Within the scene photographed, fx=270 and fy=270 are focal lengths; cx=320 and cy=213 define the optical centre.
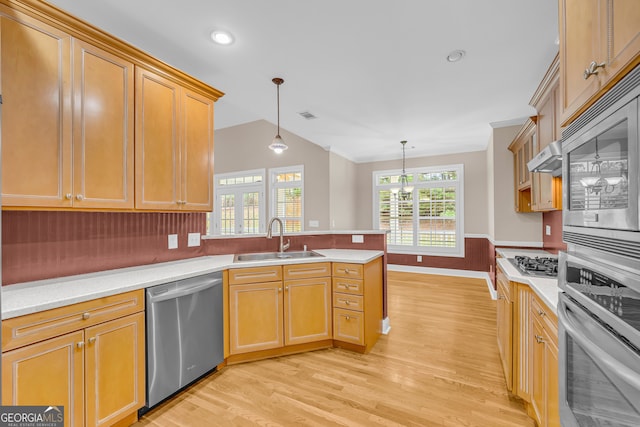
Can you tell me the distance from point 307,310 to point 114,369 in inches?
59.1

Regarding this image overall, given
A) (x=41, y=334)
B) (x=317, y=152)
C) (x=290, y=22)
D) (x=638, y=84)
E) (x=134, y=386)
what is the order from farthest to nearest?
(x=317, y=152) < (x=290, y=22) < (x=134, y=386) < (x=41, y=334) < (x=638, y=84)

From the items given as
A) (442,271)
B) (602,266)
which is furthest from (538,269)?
(442,271)

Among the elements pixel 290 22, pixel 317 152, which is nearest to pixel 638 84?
pixel 290 22

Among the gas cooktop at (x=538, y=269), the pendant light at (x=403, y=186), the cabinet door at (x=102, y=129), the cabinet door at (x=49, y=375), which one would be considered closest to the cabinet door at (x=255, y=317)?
the cabinet door at (x=49, y=375)

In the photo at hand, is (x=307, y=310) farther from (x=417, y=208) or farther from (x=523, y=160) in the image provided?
(x=417, y=208)

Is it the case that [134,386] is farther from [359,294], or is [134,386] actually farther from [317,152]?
[317,152]

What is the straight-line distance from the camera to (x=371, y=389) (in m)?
2.10

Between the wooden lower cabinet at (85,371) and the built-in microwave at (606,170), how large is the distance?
2.32 metres

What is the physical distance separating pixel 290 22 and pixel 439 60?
139 centimetres

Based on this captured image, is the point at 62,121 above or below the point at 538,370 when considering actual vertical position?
above

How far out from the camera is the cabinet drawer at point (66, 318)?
1.28 metres

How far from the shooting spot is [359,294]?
260cm

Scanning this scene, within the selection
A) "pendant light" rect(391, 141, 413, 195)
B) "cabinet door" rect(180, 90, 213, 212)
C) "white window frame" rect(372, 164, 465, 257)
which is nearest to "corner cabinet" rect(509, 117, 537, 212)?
"white window frame" rect(372, 164, 465, 257)

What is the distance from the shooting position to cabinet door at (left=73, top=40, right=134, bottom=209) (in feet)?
5.76
